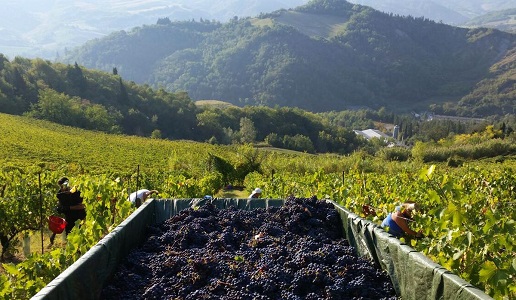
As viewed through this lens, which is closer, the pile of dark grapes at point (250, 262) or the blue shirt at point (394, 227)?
the pile of dark grapes at point (250, 262)

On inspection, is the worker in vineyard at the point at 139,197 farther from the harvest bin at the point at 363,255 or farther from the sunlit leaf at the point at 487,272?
the sunlit leaf at the point at 487,272

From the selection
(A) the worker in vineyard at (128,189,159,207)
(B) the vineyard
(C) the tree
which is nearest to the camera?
(B) the vineyard

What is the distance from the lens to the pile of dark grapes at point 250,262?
12.4 ft

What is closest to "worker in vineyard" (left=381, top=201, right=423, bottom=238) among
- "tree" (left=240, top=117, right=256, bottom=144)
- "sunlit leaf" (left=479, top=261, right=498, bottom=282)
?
"sunlit leaf" (left=479, top=261, right=498, bottom=282)

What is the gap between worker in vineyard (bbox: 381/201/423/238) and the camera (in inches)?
215

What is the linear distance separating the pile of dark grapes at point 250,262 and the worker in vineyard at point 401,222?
0.68 metres

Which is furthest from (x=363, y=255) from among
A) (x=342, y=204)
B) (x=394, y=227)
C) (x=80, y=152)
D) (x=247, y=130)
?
(x=247, y=130)

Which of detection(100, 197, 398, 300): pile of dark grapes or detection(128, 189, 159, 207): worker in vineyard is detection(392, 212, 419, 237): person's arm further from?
detection(128, 189, 159, 207): worker in vineyard

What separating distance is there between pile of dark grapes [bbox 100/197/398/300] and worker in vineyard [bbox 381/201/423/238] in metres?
0.68

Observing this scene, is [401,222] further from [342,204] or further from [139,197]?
[139,197]

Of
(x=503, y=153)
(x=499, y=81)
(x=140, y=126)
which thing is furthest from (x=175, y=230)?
(x=499, y=81)

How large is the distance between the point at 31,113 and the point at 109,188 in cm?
5731

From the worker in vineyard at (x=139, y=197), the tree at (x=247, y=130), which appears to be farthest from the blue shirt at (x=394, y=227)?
the tree at (x=247, y=130)

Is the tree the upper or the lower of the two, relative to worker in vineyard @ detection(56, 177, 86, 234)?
lower
